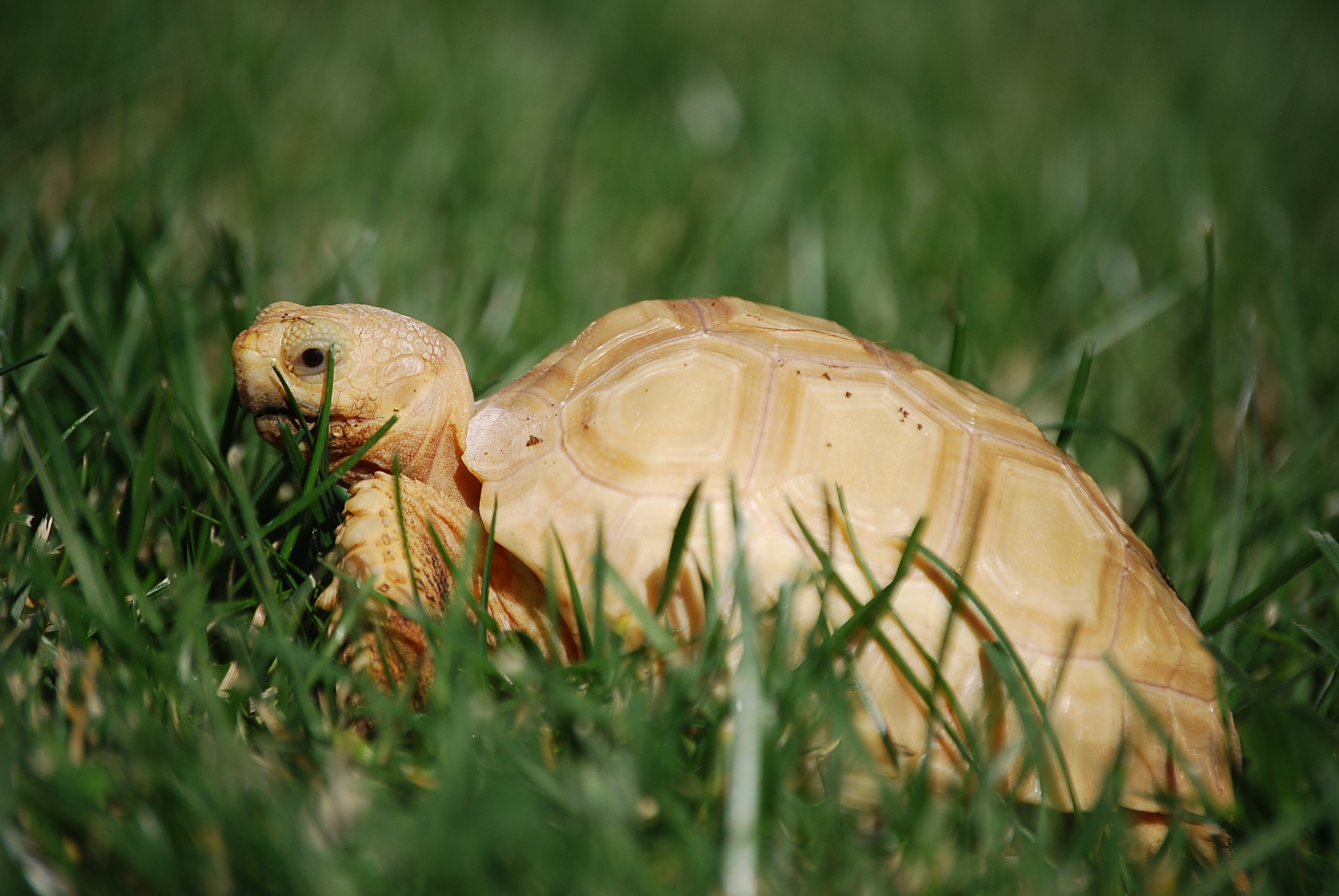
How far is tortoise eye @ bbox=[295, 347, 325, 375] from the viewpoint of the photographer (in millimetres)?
1132

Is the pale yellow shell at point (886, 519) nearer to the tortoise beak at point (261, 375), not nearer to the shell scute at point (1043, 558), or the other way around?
the shell scute at point (1043, 558)

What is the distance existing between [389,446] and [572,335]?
848 millimetres

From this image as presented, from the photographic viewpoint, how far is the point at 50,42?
246 centimetres

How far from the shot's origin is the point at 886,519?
102 cm

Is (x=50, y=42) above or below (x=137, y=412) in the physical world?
above

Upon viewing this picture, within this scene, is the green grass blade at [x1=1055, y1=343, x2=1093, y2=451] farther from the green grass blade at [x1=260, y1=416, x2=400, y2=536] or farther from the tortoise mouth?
the tortoise mouth

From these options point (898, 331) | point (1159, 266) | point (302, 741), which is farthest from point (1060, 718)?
point (1159, 266)

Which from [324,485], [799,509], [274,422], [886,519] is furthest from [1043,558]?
[274,422]

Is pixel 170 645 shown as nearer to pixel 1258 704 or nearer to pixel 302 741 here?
pixel 302 741

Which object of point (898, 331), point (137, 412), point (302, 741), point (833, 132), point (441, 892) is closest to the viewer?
point (441, 892)

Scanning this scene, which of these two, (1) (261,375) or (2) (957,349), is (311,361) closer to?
(1) (261,375)

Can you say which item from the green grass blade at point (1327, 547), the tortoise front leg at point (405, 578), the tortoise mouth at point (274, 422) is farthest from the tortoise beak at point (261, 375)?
the green grass blade at point (1327, 547)

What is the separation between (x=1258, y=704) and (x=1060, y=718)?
7.8 inches

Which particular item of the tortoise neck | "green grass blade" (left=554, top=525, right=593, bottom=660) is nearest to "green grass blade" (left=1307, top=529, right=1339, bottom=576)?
"green grass blade" (left=554, top=525, right=593, bottom=660)
